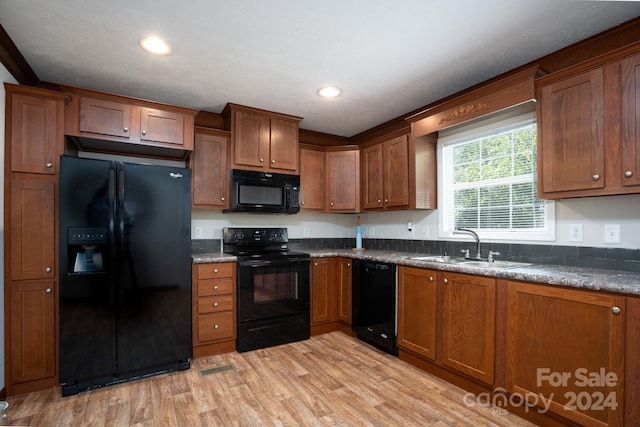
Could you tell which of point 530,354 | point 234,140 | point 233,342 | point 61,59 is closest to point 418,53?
point 234,140

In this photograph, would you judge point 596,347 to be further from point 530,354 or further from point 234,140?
point 234,140

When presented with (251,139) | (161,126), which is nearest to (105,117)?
(161,126)

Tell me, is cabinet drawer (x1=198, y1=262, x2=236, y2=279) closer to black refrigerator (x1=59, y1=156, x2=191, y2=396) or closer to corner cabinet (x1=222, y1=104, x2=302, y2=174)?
black refrigerator (x1=59, y1=156, x2=191, y2=396)

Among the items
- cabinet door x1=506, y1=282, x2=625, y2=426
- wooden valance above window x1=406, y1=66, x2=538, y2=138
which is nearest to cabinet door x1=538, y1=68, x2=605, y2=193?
wooden valance above window x1=406, y1=66, x2=538, y2=138

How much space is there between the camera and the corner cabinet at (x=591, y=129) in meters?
1.73

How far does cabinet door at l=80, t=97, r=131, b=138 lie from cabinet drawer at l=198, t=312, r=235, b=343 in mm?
1753

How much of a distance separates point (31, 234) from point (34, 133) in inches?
29.1

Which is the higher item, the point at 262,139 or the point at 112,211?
the point at 262,139

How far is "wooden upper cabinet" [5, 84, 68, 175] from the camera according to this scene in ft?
7.36

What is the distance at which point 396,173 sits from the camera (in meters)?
3.30

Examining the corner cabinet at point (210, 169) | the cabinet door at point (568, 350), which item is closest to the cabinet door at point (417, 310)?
the cabinet door at point (568, 350)

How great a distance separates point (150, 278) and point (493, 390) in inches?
104

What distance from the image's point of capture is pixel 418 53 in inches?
87.9

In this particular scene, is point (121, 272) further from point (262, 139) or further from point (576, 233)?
point (576, 233)
